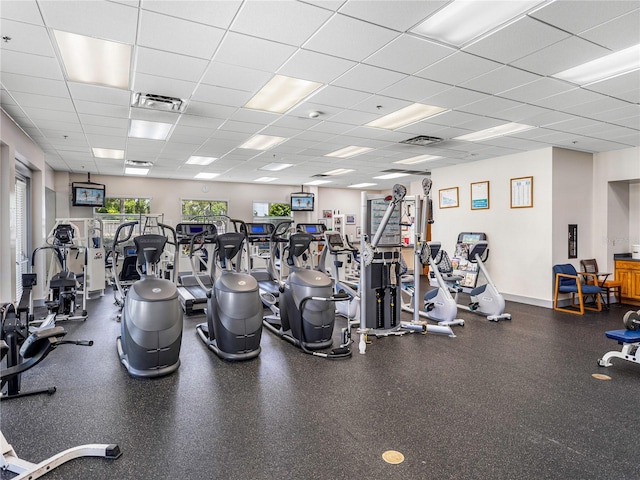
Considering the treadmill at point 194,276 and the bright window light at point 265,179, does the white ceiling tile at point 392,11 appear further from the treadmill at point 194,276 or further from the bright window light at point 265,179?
the bright window light at point 265,179

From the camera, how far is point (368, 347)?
462 cm

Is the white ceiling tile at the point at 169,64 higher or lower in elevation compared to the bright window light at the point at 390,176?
lower

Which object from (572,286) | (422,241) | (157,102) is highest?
(157,102)

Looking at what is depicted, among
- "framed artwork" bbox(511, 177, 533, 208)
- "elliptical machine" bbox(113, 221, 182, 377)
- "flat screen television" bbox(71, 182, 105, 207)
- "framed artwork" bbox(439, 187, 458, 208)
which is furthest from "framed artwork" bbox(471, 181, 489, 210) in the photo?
"flat screen television" bbox(71, 182, 105, 207)

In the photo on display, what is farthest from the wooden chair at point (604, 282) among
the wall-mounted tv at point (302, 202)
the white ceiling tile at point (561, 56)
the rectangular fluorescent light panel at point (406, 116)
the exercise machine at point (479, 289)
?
the wall-mounted tv at point (302, 202)

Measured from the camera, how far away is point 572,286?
6.94m

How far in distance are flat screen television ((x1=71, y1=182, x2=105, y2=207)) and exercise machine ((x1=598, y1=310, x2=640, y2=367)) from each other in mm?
10797

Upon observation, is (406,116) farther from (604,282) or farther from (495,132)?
(604,282)

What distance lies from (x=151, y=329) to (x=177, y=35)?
2575 mm

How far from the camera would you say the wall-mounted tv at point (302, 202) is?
12438 mm

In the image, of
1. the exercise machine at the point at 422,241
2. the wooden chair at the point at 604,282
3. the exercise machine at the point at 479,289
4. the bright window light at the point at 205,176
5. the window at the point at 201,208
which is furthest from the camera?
the window at the point at 201,208

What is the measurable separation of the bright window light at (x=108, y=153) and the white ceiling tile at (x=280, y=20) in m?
5.54

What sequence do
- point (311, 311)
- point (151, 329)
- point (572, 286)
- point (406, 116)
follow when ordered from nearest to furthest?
point (151, 329) < point (311, 311) < point (406, 116) < point (572, 286)

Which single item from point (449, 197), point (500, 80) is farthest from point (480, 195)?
point (500, 80)
